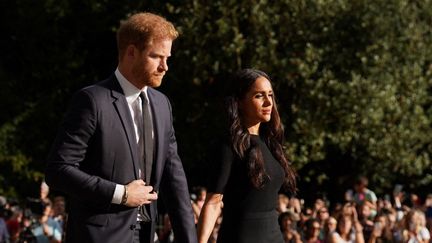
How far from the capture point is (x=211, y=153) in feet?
20.8

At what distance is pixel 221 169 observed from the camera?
244 inches

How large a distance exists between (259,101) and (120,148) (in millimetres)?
1710

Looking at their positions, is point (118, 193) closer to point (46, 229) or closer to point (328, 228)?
point (328, 228)

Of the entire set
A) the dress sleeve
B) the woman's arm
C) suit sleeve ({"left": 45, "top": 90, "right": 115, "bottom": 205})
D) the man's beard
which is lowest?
the woman's arm

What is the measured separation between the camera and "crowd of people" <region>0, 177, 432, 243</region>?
13422 millimetres

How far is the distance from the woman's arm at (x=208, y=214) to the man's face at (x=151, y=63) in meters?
1.49

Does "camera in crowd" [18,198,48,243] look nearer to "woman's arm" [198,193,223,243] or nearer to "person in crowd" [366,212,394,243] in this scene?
"person in crowd" [366,212,394,243]

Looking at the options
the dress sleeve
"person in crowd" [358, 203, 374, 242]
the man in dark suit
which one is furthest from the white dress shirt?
"person in crowd" [358, 203, 374, 242]

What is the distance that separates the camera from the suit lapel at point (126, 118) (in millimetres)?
4789

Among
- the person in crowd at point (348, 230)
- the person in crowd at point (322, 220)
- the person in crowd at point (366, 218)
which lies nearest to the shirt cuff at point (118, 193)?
the person in crowd at point (348, 230)

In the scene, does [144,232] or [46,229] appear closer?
[144,232]

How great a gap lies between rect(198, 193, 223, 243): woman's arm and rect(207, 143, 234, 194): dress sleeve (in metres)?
0.04

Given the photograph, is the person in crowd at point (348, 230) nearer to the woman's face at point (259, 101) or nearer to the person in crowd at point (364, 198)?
the person in crowd at point (364, 198)

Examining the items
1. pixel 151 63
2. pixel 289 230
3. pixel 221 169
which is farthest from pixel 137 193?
pixel 289 230
